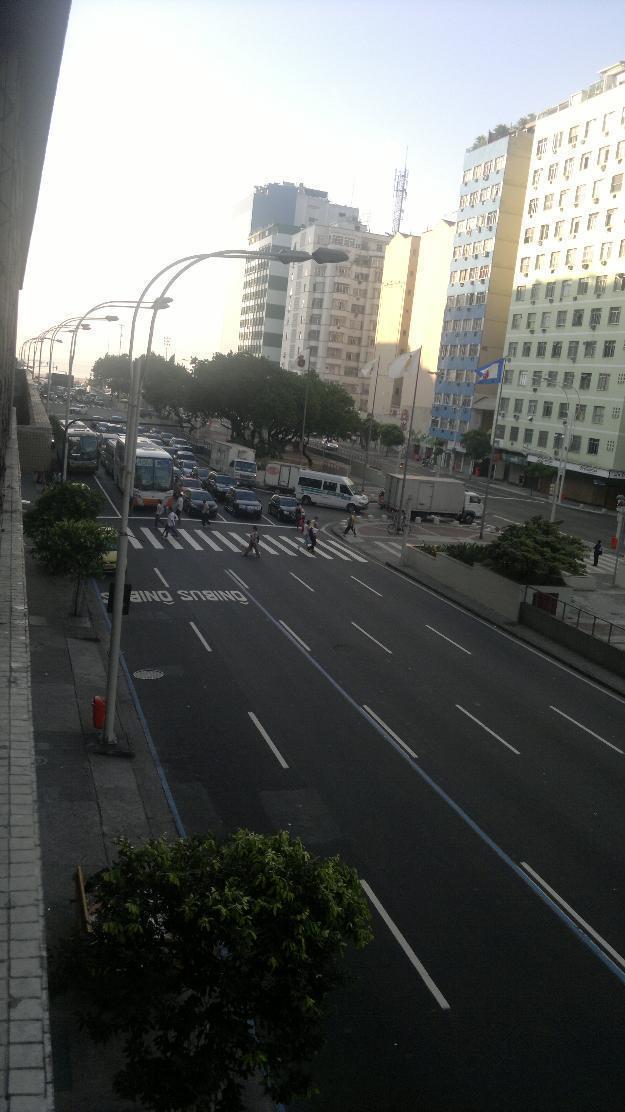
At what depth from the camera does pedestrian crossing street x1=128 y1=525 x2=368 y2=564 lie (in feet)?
143

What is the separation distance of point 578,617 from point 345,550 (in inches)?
720

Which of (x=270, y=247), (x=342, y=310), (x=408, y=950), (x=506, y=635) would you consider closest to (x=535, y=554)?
(x=506, y=635)

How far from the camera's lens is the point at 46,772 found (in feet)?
54.5

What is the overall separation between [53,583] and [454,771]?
62.4 ft

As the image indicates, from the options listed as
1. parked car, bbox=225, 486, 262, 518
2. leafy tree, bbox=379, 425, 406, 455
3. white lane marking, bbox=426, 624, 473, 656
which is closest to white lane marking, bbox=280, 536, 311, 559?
parked car, bbox=225, 486, 262, 518

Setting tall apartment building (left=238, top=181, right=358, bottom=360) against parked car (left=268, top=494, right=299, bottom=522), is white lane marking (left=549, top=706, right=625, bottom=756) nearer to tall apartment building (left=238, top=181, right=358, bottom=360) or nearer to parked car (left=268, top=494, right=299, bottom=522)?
parked car (left=268, top=494, right=299, bottom=522)

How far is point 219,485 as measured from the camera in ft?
198

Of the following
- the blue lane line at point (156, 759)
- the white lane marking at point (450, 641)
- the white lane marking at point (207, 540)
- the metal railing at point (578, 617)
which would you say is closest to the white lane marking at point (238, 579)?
the white lane marking at point (207, 540)

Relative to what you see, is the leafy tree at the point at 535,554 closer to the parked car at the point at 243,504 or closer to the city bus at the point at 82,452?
the parked car at the point at 243,504

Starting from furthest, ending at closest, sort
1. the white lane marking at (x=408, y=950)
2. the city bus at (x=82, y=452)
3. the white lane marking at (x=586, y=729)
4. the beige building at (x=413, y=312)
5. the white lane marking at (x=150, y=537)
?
the beige building at (x=413, y=312) < the city bus at (x=82, y=452) < the white lane marking at (x=150, y=537) < the white lane marking at (x=586, y=729) < the white lane marking at (x=408, y=950)

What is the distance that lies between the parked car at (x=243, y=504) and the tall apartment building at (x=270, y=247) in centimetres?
11096

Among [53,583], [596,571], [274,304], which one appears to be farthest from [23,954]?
[274,304]

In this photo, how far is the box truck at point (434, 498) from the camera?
202ft

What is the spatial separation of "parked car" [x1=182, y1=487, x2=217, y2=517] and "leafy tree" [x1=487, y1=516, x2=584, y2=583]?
Result: 2008 cm
